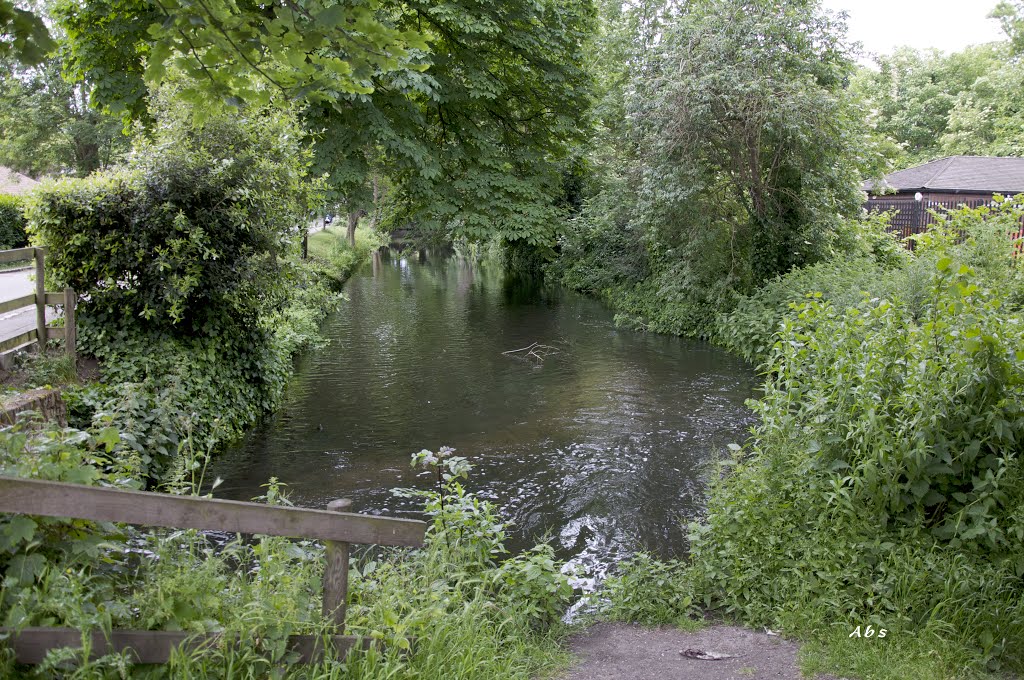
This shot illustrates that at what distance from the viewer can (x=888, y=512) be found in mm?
5465

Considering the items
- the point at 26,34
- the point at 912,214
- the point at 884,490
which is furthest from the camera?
the point at 912,214

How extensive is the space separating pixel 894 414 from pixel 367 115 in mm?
12722

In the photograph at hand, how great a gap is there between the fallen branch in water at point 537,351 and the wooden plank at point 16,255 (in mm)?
10474

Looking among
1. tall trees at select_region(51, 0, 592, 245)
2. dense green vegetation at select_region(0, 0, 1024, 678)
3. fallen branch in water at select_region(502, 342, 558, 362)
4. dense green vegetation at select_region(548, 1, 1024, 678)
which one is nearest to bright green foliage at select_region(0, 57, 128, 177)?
tall trees at select_region(51, 0, 592, 245)

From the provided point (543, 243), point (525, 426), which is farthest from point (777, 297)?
point (525, 426)

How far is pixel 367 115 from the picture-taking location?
51.5 feet

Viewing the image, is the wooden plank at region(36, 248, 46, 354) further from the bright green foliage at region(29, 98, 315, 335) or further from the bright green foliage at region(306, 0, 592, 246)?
the bright green foliage at region(306, 0, 592, 246)

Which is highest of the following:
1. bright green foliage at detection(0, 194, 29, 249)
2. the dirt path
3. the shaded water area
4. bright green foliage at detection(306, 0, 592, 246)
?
bright green foliage at detection(306, 0, 592, 246)

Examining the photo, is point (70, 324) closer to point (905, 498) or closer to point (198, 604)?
point (198, 604)

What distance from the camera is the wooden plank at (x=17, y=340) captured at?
319 inches

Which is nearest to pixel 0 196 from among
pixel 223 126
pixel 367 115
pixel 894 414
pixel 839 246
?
pixel 367 115

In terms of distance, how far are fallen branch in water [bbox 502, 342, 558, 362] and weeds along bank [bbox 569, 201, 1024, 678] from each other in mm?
10872

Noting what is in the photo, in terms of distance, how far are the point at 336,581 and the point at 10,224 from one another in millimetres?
26198

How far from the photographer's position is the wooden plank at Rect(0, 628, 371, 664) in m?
2.95
